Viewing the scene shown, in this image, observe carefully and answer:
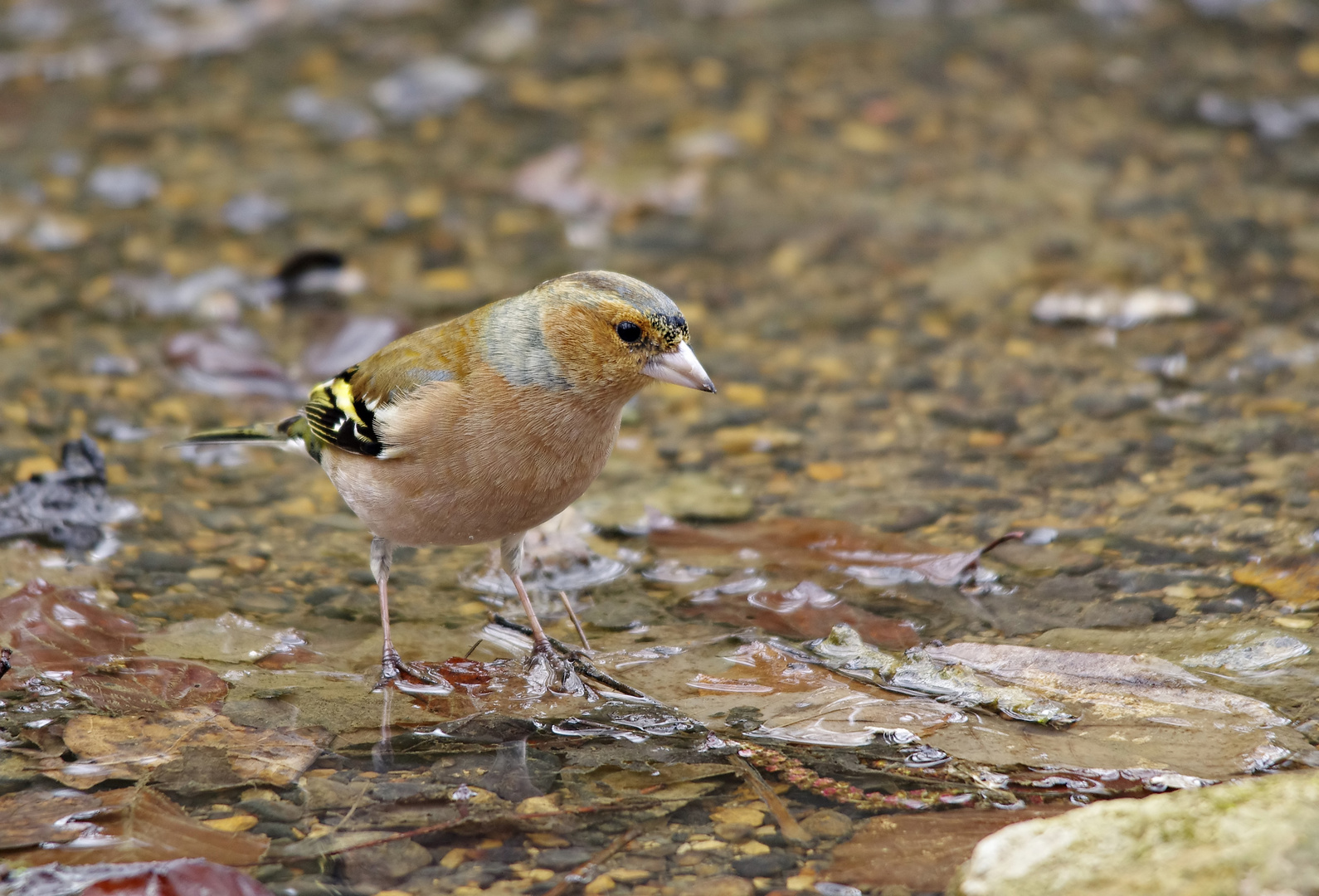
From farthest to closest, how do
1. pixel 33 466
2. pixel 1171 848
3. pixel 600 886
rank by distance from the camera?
pixel 33 466 → pixel 600 886 → pixel 1171 848

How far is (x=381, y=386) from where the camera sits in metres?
4.46

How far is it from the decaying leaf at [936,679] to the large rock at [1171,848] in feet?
→ 2.78

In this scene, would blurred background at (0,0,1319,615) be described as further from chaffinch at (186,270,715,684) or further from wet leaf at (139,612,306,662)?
chaffinch at (186,270,715,684)

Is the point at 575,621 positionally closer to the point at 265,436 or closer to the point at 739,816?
the point at 739,816

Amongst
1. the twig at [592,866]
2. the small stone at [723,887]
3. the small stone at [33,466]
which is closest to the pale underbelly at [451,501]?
the twig at [592,866]

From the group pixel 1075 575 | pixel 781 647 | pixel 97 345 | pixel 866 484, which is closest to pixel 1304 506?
pixel 1075 575

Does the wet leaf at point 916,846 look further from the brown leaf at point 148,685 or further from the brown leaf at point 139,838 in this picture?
the brown leaf at point 148,685

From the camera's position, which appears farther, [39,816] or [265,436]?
[265,436]

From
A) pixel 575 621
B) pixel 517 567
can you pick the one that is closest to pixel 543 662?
pixel 575 621

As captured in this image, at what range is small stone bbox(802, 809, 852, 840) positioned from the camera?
10.5 ft

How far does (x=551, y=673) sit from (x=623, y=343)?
3.35 feet

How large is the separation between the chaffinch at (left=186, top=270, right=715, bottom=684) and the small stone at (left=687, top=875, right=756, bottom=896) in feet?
3.99

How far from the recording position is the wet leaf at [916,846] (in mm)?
2998

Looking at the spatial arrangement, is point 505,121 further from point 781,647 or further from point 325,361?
point 781,647
